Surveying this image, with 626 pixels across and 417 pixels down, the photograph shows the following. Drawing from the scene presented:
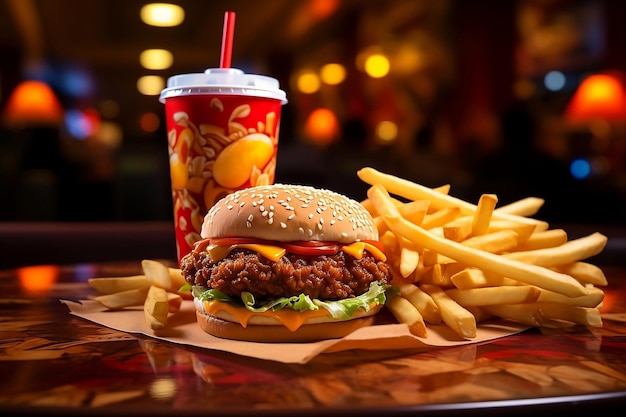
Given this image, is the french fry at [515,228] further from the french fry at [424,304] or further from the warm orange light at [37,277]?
the warm orange light at [37,277]

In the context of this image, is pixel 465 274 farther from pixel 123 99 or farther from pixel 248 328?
pixel 123 99

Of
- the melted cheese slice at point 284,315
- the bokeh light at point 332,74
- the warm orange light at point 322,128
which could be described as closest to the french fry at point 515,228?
the melted cheese slice at point 284,315

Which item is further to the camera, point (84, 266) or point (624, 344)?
point (84, 266)

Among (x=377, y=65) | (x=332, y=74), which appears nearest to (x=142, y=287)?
(x=377, y=65)

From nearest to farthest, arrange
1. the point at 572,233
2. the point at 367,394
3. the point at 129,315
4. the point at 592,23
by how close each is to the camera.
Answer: the point at 367,394, the point at 129,315, the point at 572,233, the point at 592,23

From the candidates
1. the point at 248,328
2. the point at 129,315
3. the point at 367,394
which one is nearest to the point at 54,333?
the point at 129,315

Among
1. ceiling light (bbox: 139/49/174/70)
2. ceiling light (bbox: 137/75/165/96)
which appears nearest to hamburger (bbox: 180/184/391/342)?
ceiling light (bbox: 139/49/174/70)

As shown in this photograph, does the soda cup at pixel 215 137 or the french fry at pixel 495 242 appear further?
the soda cup at pixel 215 137
